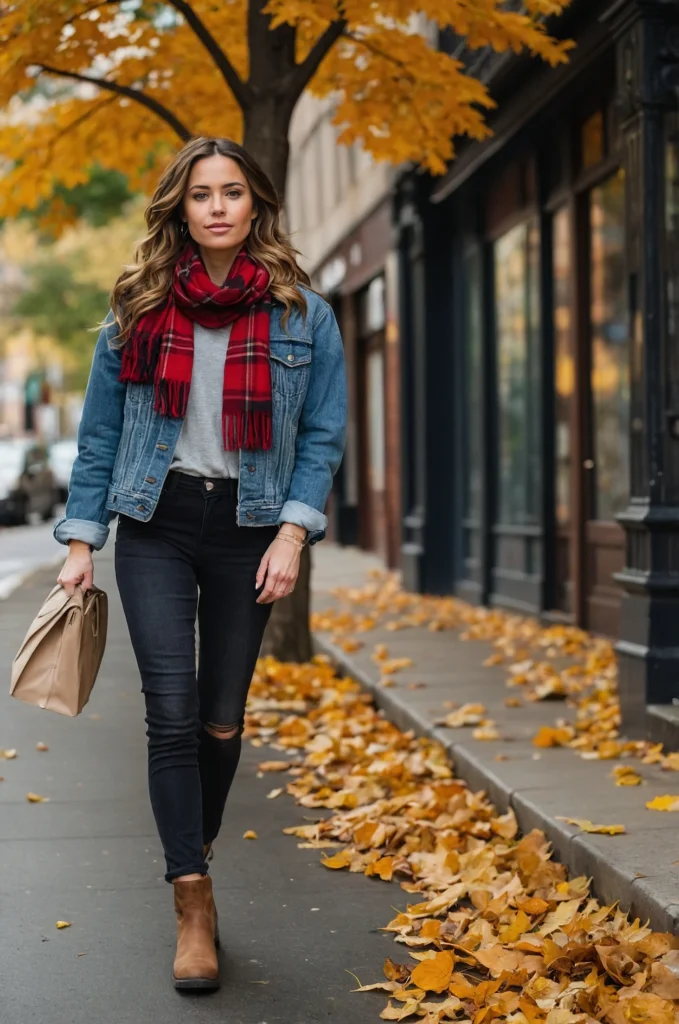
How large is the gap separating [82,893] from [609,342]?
626 cm

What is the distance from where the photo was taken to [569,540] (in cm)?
1077

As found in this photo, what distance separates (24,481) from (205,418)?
24904 millimetres

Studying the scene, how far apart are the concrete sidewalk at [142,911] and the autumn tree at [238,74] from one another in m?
3.08

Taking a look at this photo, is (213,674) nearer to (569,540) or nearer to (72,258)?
(569,540)

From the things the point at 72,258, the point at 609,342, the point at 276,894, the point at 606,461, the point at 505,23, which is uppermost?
the point at 72,258

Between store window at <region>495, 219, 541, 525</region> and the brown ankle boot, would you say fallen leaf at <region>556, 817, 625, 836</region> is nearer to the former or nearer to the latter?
the brown ankle boot

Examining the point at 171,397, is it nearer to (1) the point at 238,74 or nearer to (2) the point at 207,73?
(1) the point at 238,74

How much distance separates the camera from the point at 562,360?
1077cm

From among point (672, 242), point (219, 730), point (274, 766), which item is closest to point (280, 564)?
point (219, 730)

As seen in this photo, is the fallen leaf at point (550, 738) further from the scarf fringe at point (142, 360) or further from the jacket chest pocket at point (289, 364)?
the scarf fringe at point (142, 360)

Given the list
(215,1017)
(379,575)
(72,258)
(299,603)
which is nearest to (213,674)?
(215,1017)

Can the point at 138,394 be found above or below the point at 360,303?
below

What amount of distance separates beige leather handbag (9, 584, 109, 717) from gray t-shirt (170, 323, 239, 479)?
0.43 meters

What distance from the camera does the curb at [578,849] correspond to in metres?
3.92
